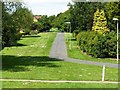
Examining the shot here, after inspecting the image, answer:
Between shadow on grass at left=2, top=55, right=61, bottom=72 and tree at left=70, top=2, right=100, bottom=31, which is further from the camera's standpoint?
tree at left=70, top=2, right=100, bottom=31

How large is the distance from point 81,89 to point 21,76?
4762 mm

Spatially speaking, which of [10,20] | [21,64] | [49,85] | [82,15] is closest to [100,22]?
[82,15]

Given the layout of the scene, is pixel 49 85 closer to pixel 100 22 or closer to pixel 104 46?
pixel 104 46

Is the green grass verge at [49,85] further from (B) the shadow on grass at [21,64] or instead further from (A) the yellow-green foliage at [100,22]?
(A) the yellow-green foliage at [100,22]

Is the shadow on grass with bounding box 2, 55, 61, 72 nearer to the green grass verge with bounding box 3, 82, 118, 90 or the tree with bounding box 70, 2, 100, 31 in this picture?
the green grass verge with bounding box 3, 82, 118, 90

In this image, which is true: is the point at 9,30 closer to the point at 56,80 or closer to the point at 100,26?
the point at 56,80

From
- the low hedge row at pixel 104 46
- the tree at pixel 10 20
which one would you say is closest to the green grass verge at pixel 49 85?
the tree at pixel 10 20

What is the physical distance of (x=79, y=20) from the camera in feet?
195

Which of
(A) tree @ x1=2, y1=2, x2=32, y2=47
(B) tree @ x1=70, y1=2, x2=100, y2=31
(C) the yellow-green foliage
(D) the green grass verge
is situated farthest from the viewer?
(B) tree @ x1=70, y1=2, x2=100, y2=31

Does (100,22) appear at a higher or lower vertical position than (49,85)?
higher

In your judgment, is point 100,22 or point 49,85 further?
point 100,22

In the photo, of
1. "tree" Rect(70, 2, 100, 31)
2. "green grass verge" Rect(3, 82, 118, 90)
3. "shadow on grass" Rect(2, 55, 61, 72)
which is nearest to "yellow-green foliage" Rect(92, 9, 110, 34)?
"tree" Rect(70, 2, 100, 31)

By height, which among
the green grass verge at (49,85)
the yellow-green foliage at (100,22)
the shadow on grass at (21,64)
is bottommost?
the shadow on grass at (21,64)

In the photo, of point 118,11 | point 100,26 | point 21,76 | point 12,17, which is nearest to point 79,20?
point 100,26
